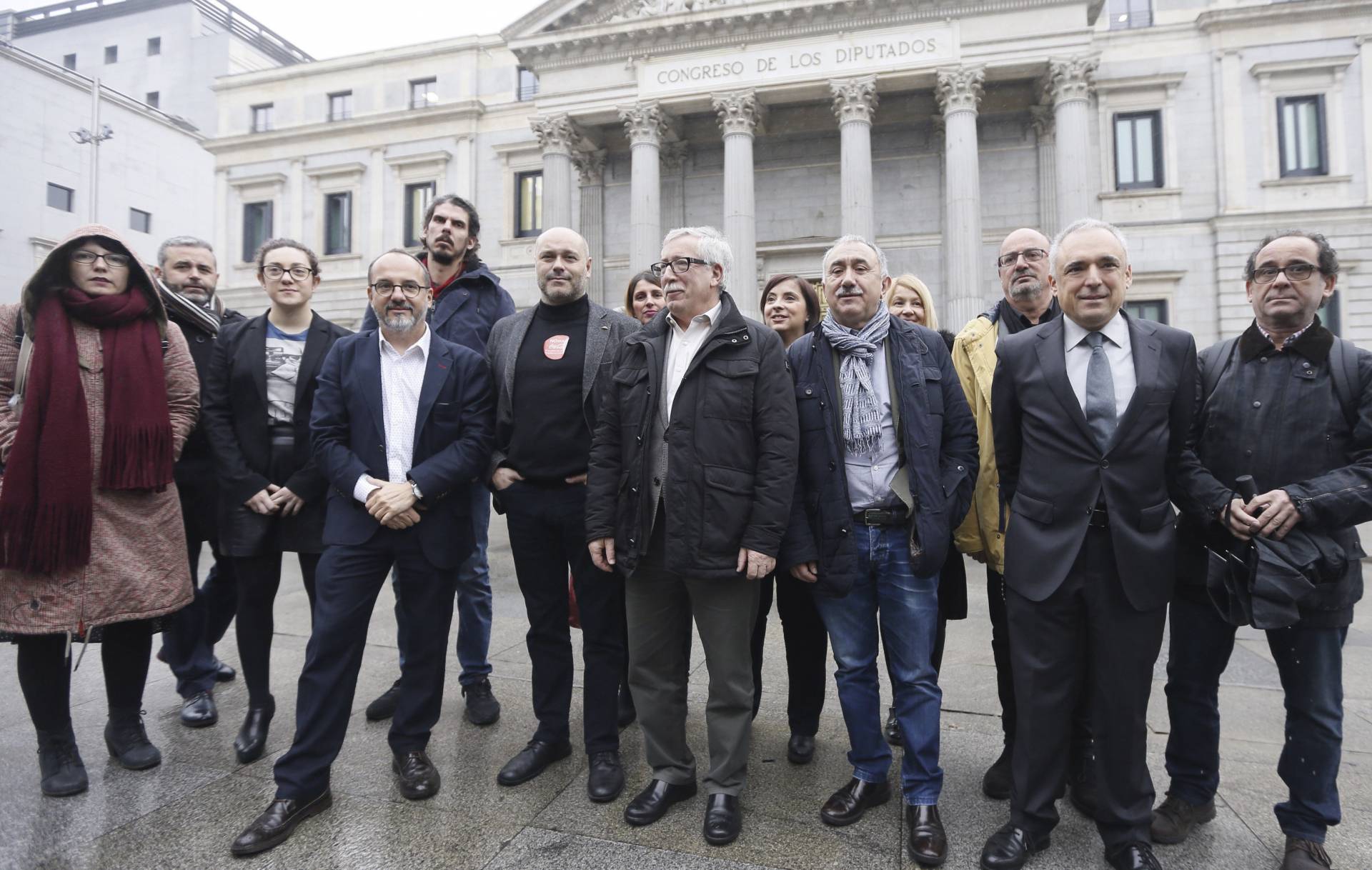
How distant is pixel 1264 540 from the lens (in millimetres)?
2770

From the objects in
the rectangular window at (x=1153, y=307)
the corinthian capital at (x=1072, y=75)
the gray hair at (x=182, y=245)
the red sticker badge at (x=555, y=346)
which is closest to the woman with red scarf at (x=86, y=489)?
the gray hair at (x=182, y=245)

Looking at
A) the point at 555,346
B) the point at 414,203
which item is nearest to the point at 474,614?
the point at 555,346

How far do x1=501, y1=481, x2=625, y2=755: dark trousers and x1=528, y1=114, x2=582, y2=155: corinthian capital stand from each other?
22.0 meters

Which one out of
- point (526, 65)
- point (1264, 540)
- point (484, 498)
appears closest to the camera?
point (1264, 540)

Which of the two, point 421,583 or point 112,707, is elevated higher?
point 421,583

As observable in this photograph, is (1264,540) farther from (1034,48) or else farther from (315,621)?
(1034,48)

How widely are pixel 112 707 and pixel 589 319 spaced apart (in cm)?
299

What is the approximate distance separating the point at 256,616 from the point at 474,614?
115cm

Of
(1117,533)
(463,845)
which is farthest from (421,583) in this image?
(1117,533)

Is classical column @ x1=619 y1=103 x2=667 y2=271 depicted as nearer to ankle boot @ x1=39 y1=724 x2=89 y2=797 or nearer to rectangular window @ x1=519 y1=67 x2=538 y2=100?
rectangular window @ x1=519 y1=67 x2=538 y2=100

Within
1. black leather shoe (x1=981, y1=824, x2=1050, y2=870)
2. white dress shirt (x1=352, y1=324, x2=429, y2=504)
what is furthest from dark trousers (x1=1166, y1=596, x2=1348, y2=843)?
white dress shirt (x1=352, y1=324, x2=429, y2=504)

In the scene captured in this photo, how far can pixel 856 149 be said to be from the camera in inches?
827

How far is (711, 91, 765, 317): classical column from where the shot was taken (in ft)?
70.2

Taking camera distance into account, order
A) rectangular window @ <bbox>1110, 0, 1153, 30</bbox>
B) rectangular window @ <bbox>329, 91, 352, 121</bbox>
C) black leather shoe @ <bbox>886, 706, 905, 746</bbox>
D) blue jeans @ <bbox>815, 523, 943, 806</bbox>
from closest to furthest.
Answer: blue jeans @ <bbox>815, 523, 943, 806</bbox>
black leather shoe @ <bbox>886, 706, 905, 746</bbox>
rectangular window @ <bbox>1110, 0, 1153, 30</bbox>
rectangular window @ <bbox>329, 91, 352, 121</bbox>
